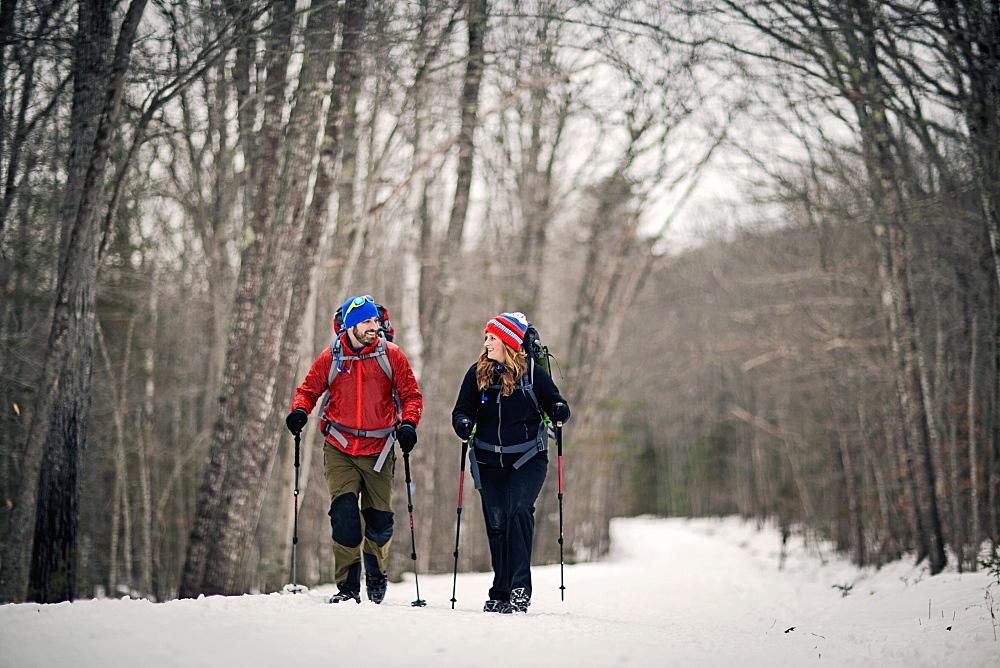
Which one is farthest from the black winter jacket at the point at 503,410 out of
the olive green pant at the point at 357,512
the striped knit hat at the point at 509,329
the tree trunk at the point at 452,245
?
the tree trunk at the point at 452,245

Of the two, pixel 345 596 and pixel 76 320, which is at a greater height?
pixel 76 320

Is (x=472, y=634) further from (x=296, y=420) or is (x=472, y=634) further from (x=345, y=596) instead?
(x=296, y=420)

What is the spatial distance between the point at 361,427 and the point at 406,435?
38cm

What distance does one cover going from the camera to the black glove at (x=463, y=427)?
5.86 m

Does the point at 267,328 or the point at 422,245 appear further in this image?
the point at 422,245

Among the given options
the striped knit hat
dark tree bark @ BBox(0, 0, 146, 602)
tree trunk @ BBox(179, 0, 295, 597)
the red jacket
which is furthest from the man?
dark tree bark @ BBox(0, 0, 146, 602)

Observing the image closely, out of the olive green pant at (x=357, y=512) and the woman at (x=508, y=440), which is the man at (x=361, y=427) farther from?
the woman at (x=508, y=440)

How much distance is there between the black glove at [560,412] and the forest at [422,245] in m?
3.26

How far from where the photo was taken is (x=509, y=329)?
604 centimetres

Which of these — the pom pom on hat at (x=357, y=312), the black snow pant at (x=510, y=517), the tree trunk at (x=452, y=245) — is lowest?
the black snow pant at (x=510, y=517)

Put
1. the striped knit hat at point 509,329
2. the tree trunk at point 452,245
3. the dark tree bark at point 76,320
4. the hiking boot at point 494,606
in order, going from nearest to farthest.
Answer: the hiking boot at point 494,606
the striped knit hat at point 509,329
the dark tree bark at point 76,320
the tree trunk at point 452,245

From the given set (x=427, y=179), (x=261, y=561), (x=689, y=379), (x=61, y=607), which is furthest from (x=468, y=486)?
(x=689, y=379)

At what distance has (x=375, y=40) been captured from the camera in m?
8.11

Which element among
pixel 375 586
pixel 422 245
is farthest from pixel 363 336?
pixel 422 245
